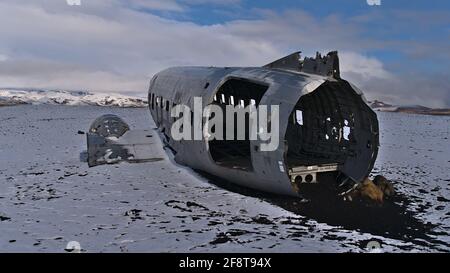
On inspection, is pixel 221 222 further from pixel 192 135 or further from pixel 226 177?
pixel 192 135

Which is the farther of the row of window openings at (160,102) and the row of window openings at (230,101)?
the row of window openings at (230,101)

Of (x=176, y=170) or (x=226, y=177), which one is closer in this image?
(x=226, y=177)

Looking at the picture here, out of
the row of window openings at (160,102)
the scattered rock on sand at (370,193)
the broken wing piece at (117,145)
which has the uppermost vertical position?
the row of window openings at (160,102)

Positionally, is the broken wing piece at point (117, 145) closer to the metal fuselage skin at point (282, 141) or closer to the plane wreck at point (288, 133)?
the plane wreck at point (288, 133)

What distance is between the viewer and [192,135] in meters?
18.5

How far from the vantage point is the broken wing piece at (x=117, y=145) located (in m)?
23.8

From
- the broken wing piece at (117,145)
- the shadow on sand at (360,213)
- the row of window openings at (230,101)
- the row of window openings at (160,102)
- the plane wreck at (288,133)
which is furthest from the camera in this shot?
the row of window openings at (230,101)

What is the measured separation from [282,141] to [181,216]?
4858 mm

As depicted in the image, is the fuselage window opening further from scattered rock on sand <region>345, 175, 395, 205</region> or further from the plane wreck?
scattered rock on sand <region>345, 175, 395, 205</region>

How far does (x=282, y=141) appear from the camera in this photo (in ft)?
45.4

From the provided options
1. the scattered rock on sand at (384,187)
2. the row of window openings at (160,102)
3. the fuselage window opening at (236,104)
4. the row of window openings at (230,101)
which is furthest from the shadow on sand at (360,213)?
the row of window openings at (230,101)

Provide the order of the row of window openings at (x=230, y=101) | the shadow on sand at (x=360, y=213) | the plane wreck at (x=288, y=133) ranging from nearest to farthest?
the shadow on sand at (x=360, y=213) < the plane wreck at (x=288, y=133) < the row of window openings at (x=230, y=101)
